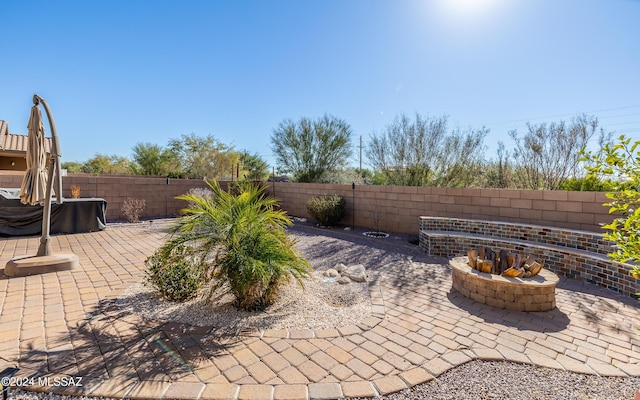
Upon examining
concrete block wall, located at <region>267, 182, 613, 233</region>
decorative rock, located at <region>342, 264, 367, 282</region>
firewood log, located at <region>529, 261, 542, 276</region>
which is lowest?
decorative rock, located at <region>342, 264, 367, 282</region>

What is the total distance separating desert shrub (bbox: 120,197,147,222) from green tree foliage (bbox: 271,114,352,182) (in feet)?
19.8

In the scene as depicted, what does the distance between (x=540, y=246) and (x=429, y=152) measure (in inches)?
164

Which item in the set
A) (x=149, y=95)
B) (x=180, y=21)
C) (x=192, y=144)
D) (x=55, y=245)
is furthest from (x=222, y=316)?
(x=192, y=144)

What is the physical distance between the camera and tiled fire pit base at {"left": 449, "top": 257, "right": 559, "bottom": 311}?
3061 millimetres

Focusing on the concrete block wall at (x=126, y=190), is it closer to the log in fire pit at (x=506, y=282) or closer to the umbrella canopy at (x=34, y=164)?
the umbrella canopy at (x=34, y=164)

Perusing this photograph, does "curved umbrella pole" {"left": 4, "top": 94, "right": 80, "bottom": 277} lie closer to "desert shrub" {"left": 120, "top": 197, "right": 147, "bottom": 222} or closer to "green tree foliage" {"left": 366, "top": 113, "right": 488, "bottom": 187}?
"desert shrub" {"left": 120, "top": 197, "right": 147, "bottom": 222}

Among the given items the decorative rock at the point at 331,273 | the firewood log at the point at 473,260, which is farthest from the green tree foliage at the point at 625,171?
the decorative rock at the point at 331,273

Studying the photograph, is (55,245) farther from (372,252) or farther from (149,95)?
(149,95)

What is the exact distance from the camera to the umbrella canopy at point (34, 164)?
13.1 ft

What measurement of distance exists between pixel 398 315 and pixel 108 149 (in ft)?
105

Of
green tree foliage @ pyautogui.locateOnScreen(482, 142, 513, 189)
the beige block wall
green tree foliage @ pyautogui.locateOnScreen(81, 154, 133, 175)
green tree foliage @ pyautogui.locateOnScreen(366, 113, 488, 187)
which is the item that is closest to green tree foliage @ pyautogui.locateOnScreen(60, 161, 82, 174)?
green tree foliage @ pyautogui.locateOnScreen(81, 154, 133, 175)

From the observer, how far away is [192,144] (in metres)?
20.6

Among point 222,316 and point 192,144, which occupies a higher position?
point 192,144

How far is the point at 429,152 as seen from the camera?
8.18 m
